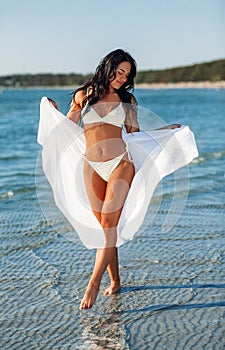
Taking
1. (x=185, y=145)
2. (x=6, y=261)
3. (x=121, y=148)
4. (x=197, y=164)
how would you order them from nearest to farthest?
(x=121, y=148), (x=185, y=145), (x=6, y=261), (x=197, y=164)

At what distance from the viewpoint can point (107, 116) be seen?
5.13m

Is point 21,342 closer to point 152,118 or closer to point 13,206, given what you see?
point 152,118

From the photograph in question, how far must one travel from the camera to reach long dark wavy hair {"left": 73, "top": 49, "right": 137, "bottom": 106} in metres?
5.00

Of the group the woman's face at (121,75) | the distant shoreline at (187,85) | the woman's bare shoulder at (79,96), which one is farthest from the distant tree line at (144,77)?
the woman's face at (121,75)

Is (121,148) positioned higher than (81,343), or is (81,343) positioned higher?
(121,148)

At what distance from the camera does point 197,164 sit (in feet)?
47.7

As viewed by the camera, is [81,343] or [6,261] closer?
[81,343]

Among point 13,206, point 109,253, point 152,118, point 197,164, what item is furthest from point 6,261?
point 197,164

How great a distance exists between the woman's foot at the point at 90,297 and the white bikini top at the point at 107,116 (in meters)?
1.39

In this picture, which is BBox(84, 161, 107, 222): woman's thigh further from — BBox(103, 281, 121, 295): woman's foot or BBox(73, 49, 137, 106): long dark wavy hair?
BBox(103, 281, 121, 295): woman's foot

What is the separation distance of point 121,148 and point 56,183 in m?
0.88

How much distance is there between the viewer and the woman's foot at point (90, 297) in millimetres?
5148

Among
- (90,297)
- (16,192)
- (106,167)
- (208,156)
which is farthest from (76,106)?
(208,156)

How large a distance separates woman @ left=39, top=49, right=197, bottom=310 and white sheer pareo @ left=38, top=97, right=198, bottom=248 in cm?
20
